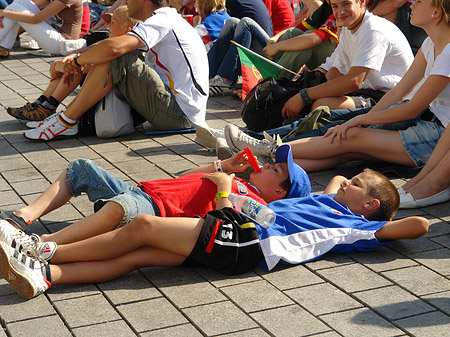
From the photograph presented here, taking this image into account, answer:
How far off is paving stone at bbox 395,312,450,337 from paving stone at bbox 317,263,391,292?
0.34 meters

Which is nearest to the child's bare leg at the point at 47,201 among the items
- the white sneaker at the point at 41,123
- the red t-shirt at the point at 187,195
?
the red t-shirt at the point at 187,195

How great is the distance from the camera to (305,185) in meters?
3.85

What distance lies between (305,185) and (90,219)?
1.21 m

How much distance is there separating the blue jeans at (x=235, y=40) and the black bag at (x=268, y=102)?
5.37 ft

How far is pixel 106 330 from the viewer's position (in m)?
2.83

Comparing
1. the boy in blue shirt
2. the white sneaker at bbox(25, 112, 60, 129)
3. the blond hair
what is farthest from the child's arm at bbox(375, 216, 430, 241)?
the blond hair

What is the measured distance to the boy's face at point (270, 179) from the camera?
3.81 metres

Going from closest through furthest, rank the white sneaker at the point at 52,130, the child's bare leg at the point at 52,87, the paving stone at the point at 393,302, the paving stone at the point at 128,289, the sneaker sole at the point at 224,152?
the paving stone at the point at 393,302 → the paving stone at the point at 128,289 → the sneaker sole at the point at 224,152 → the white sneaker at the point at 52,130 → the child's bare leg at the point at 52,87

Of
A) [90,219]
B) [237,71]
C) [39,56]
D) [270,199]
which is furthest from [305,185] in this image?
[39,56]

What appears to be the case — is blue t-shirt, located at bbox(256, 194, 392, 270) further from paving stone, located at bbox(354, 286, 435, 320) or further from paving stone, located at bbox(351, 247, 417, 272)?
paving stone, located at bbox(354, 286, 435, 320)

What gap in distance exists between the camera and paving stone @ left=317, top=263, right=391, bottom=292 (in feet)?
10.8

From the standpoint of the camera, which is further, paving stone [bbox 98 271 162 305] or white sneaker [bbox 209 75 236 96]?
white sneaker [bbox 209 75 236 96]

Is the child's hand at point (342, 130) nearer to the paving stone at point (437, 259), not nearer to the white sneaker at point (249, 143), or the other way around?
the white sneaker at point (249, 143)

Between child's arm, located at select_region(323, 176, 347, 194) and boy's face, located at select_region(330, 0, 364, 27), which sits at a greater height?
boy's face, located at select_region(330, 0, 364, 27)
